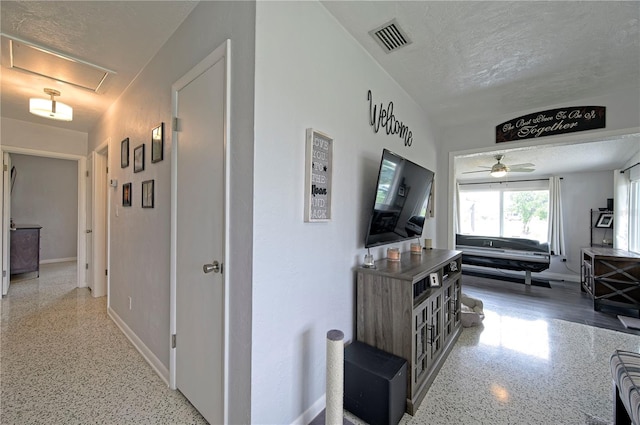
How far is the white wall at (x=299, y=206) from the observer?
122 cm

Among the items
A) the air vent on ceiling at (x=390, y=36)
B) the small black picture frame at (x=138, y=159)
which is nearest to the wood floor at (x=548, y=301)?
the air vent on ceiling at (x=390, y=36)

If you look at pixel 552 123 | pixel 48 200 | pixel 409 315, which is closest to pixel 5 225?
pixel 48 200

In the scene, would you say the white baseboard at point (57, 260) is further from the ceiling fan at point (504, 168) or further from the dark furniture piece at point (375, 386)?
the ceiling fan at point (504, 168)

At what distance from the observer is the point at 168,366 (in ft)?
5.85

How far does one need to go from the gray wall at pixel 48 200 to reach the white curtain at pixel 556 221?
11.2m

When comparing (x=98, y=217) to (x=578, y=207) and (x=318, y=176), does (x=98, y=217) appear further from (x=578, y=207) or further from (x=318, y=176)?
(x=578, y=207)

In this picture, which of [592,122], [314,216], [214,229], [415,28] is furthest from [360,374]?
[592,122]

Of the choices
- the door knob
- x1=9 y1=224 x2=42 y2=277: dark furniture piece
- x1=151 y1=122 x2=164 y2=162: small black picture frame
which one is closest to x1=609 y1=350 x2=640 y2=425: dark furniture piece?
the door knob

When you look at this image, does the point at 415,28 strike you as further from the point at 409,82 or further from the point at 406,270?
the point at 406,270

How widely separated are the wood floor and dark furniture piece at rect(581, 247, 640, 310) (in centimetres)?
17

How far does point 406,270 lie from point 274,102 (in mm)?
1371

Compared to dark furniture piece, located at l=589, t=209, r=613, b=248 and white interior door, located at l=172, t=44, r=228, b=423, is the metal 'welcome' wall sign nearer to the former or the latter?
white interior door, located at l=172, t=44, r=228, b=423

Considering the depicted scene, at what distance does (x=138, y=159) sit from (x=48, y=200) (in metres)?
5.95

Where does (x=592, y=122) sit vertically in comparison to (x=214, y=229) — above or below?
above
